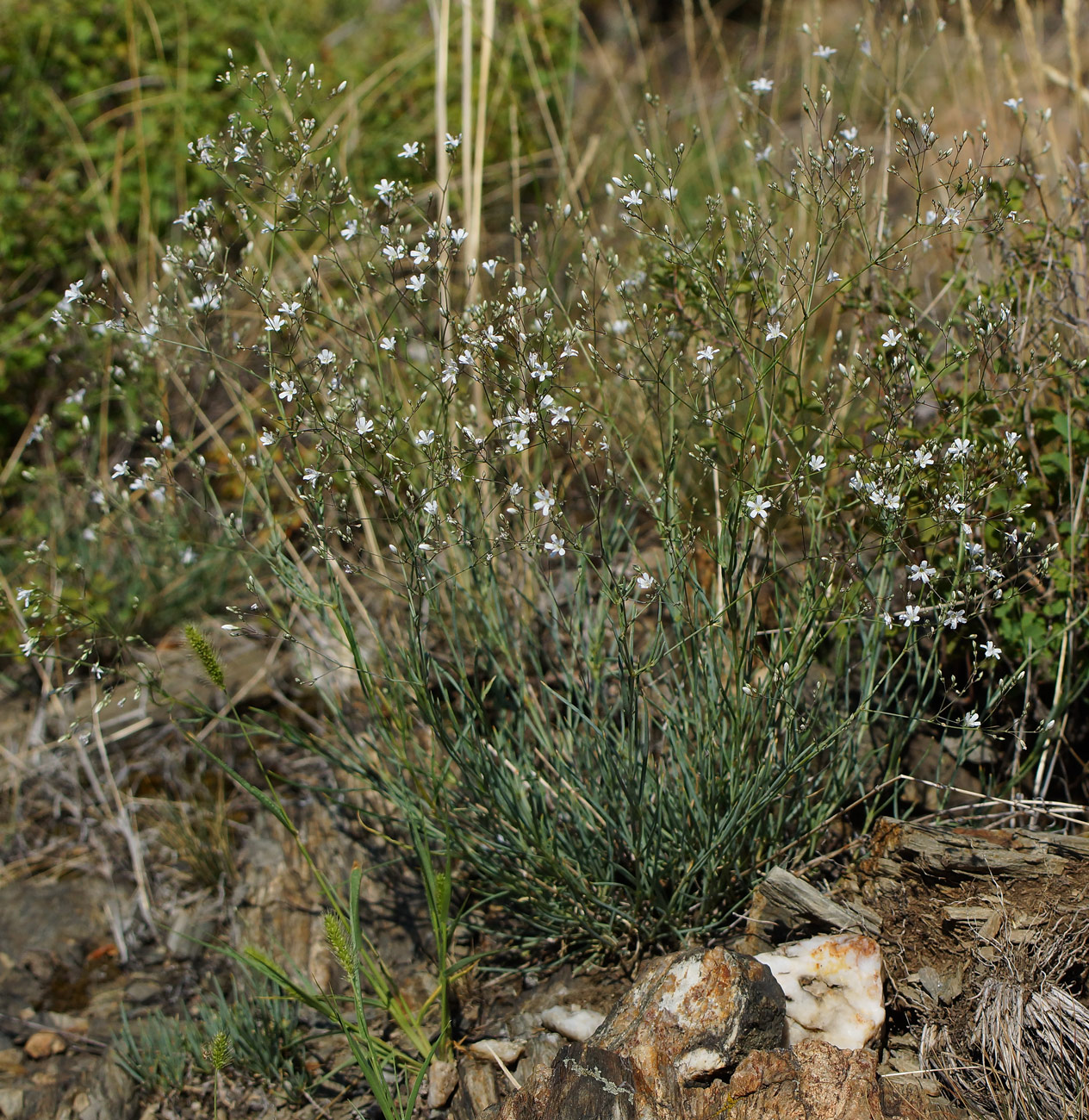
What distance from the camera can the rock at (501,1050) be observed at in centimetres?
222

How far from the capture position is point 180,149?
4.93 m

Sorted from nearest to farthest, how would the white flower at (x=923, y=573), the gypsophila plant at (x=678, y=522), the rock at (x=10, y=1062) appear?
the white flower at (x=923, y=573) → the gypsophila plant at (x=678, y=522) → the rock at (x=10, y=1062)

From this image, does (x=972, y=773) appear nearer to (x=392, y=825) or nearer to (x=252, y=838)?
(x=392, y=825)

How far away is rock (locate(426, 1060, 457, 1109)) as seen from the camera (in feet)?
7.31

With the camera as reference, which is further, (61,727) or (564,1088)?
(61,727)

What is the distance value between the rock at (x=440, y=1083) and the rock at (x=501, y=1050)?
66 mm

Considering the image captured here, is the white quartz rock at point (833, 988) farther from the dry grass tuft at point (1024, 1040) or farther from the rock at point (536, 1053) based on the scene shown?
the rock at point (536, 1053)

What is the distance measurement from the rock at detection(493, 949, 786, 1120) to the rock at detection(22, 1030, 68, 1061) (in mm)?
1554

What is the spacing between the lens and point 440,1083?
2.24m

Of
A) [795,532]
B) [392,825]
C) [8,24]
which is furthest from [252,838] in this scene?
[8,24]

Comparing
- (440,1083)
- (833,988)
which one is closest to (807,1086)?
(833,988)

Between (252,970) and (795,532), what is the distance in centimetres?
230

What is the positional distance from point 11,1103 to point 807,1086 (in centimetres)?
208

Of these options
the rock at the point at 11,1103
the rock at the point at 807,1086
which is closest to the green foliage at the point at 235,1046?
the rock at the point at 11,1103
